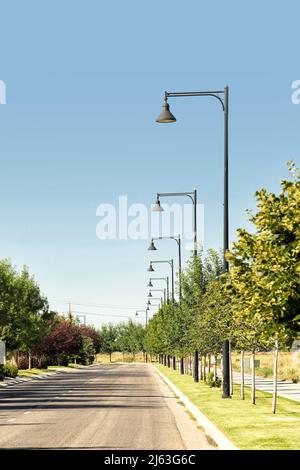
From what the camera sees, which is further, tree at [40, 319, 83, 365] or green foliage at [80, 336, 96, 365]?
green foliage at [80, 336, 96, 365]

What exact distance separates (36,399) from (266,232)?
71.7 feet

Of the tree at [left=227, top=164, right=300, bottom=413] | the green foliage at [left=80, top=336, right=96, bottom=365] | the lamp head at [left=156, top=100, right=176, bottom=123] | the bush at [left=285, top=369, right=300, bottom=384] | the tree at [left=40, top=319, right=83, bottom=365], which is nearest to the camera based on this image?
the tree at [left=227, top=164, right=300, bottom=413]

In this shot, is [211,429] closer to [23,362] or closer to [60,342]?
[23,362]

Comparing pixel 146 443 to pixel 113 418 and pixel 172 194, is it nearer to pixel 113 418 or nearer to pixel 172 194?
pixel 113 418

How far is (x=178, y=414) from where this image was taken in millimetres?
28391

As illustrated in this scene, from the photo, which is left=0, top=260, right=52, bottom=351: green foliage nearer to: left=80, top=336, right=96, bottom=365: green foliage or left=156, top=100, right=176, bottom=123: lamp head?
left=156, top=100, right=176, bottom=123: lamp head

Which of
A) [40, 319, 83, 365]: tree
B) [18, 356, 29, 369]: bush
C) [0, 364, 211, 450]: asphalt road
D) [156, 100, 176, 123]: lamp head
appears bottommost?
[18, 356, 29, 369]: bush

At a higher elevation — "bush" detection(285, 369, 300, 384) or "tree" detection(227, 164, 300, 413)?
"tree" detection(227, 164, 300, 413)

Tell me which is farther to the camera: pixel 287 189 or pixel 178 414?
pixel 178 414

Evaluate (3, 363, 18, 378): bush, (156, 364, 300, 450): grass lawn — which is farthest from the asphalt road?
(3, 363, 18, 378): bush

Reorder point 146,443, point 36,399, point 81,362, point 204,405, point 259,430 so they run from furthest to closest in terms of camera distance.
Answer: point 81,362 < point 36,399 < point 204,405 < point 259,430 < point 146,443

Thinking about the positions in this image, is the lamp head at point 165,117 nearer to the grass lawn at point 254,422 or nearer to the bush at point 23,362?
the grass lawn at point 254,422

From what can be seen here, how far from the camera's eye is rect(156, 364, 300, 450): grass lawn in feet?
59.5
